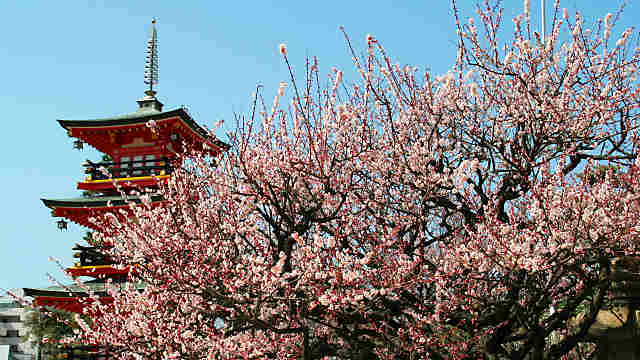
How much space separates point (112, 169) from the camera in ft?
67.6

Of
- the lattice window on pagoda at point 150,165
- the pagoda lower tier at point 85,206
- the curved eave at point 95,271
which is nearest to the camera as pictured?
the pagoda lower tier at point 85,206

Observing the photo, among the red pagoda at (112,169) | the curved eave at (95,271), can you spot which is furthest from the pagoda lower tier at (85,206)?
the curved eave at (95,271)

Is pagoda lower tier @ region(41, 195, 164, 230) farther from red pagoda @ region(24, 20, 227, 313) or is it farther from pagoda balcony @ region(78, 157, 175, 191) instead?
pagoda balcony @ region(78, 157, 175, 191)

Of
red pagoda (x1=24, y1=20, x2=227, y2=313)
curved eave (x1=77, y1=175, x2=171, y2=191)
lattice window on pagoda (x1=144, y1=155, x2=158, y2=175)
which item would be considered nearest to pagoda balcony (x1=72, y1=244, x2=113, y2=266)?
red pagoda (x1=24, y1=20, x2=227, y2=313)

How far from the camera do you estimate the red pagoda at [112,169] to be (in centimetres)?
1866

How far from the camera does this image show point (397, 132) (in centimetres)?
780

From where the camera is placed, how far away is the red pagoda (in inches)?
734

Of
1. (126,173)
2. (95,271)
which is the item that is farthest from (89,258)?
(126,173)

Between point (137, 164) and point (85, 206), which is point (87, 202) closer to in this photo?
point (85, 206)

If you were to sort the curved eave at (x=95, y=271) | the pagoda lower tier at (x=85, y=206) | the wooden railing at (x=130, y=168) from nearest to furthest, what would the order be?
the pagoda lower tier at (x=85, y=206)
the curved eave at (x=95, y=271)
the wooden railing at (x=130, y=168)

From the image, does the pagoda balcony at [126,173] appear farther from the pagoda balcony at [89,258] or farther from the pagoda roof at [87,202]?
the pagoda balcony at [89,258]

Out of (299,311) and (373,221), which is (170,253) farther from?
(373,221)

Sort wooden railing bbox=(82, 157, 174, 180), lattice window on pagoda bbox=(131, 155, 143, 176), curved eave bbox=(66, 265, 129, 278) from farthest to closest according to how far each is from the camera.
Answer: lattice window on pagoda bbox=(131, 155, 143, 176)
wooden railing bbox=(82, 157, 174, 180)
curved eave bbox=(66, 265, 129, 278)

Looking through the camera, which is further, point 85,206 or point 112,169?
point 112,169
